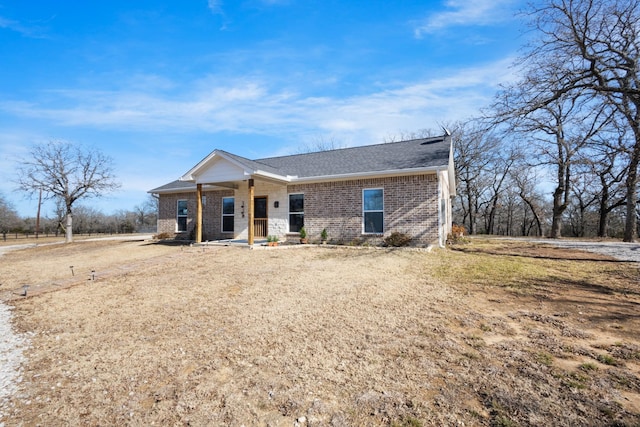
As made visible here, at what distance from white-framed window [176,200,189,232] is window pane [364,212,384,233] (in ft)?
36.4

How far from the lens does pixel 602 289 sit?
19.1ft

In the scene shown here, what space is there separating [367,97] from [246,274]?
11.1 m

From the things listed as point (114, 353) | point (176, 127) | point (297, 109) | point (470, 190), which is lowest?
point (114, 353)

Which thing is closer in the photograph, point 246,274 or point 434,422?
point 434,422

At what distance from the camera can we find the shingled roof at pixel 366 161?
11.4m

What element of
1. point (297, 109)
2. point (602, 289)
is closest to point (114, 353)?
point (602, 289)

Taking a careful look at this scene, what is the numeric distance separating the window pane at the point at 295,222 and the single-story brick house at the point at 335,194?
46mm

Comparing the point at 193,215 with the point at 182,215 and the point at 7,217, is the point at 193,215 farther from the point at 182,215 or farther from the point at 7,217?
the point at 7,217

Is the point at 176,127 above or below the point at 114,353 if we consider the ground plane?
above

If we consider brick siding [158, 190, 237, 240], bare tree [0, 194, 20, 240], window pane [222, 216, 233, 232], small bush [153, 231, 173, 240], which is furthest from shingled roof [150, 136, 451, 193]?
bare tree [0, 194, 20, 240]

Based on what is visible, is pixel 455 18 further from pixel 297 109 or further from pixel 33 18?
pixel 33 18

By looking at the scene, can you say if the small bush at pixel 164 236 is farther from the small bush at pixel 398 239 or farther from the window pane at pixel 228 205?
the small bush at pixel 398 239

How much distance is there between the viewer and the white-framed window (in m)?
17.3

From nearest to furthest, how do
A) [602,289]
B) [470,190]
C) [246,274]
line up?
1. [602,289]
2. [246,274]
3. [470,190]
